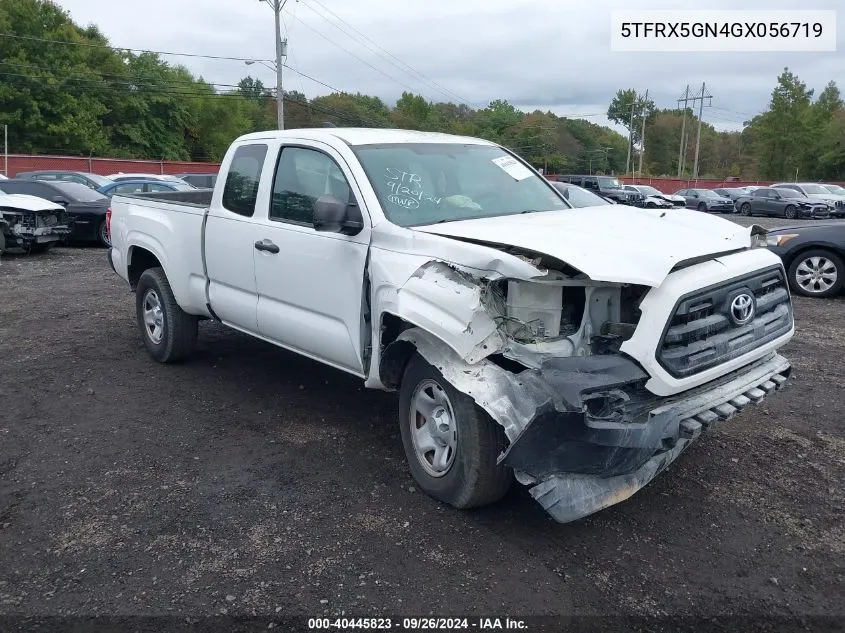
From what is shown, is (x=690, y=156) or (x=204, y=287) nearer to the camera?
(x=204, y=287)

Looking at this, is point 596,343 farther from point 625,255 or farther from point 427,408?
point 427,408

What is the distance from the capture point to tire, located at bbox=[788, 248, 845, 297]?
963 cm

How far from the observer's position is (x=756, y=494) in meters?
4.12

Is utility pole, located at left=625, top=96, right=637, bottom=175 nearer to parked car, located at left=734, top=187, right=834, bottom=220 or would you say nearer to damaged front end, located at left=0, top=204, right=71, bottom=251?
parked car, located at left=734, top=187, right=834, bottom=220

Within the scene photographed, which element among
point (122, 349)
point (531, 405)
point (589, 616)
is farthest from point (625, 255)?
point (122, 349)

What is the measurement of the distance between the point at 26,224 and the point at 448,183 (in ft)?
38.3

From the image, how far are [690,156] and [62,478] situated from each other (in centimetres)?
10553

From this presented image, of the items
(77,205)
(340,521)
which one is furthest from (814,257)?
(77,205)

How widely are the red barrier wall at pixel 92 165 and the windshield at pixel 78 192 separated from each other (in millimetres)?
23547

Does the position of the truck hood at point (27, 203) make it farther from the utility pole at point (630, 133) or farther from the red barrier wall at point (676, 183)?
the utility pole at point (630, 133)

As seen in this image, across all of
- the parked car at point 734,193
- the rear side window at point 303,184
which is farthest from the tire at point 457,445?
the parked car at point 734,193

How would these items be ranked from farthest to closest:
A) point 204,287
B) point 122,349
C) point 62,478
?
1. point 122,349
2. point 204,287
3. point 62,478

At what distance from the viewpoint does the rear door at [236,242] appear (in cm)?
522

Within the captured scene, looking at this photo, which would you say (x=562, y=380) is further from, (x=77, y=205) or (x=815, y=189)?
(x=815, y=189)
